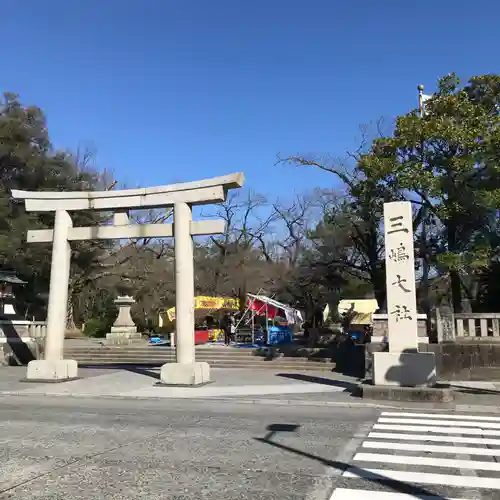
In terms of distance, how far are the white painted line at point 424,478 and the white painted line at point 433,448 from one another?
123cm

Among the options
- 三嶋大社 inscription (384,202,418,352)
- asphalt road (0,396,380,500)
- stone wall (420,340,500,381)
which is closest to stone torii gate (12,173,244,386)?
asphalt road (0,396,380,500)

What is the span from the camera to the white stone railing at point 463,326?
16391 mm

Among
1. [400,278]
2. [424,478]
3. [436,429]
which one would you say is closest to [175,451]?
[424,478]

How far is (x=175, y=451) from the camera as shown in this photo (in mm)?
6988

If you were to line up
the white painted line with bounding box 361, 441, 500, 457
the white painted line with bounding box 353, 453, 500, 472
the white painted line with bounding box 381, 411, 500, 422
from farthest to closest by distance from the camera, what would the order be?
1. the white painted line with bounding box 381, 411, 500, 422
2. the white painted line with bounding box 361, 441, 500, 457
3. the white painted line with bounding box 353, 453, 500, 472

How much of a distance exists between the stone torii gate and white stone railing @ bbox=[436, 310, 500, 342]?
7404 mm

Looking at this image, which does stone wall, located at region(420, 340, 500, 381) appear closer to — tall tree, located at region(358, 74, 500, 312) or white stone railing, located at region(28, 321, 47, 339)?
tall tree, located at region(358, 74, 500, 312)

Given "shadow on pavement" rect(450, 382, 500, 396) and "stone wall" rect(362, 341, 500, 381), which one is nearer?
"shadow on pavement" rect(450, 382, 500, 396)

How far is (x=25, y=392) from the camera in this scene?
45.3 feet

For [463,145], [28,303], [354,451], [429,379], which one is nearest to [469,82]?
[463,145]

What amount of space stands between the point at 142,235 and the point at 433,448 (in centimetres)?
1107

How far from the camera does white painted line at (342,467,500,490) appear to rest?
219 inches

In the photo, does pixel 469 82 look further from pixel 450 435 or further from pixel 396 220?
pixel 450 435

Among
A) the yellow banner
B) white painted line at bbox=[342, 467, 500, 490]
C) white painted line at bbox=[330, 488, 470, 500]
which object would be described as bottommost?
white painted line at bbox=[342, 467, 500, 490]
